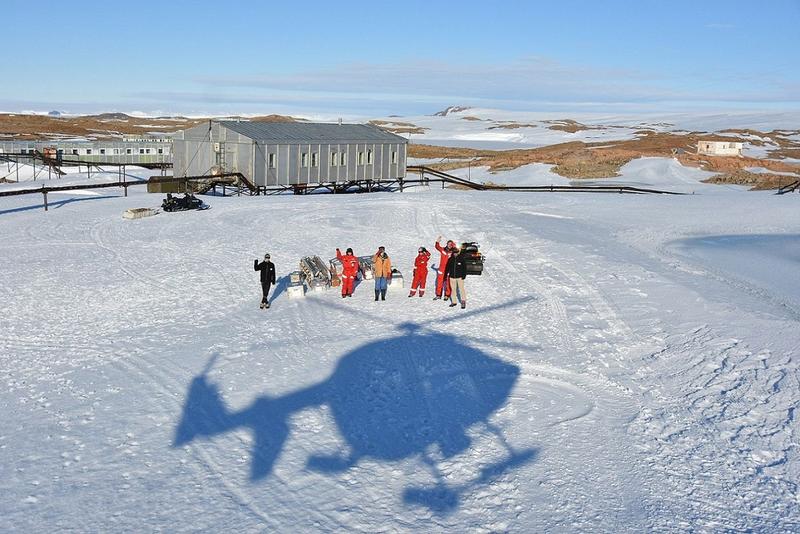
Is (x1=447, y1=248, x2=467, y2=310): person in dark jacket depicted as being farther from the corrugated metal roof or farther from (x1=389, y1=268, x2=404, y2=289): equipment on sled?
the corrugated metal roof

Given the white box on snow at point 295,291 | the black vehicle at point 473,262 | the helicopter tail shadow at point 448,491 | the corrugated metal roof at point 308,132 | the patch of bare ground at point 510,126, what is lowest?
the helicopter tail shadow at point 448,491

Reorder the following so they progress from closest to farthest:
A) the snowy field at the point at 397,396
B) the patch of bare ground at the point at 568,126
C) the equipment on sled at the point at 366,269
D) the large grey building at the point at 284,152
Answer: the snowy field at the point at 397,396 → the equipment on sled at the point at 366,269 → the large grey building at the point at 284,152 → the patch of bare ground at the point at 568,126

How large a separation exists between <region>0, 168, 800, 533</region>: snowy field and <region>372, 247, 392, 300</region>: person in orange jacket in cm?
62

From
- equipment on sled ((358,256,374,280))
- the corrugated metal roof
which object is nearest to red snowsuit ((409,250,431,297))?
equipment on sled ((358,256,374,280))

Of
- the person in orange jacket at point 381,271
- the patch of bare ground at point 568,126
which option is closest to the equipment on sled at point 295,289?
the person in orange jacket at point 381,271

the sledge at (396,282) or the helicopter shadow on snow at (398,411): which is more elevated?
the sledge at (396,282)

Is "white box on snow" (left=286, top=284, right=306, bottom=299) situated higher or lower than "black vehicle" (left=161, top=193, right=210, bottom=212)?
lower

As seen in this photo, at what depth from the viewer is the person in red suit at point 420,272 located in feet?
59.8

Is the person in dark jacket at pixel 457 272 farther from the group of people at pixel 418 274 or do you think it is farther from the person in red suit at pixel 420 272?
the person in red suit at pixel 420 272

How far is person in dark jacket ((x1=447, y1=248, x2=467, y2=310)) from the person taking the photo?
17531 mm

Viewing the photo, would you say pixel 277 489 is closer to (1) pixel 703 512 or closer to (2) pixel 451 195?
(1) pixel 703 512

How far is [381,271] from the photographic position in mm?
18062

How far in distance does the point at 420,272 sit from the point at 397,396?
6541mm

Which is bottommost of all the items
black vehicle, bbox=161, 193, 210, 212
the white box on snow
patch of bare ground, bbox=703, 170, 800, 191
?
the white box on snow
